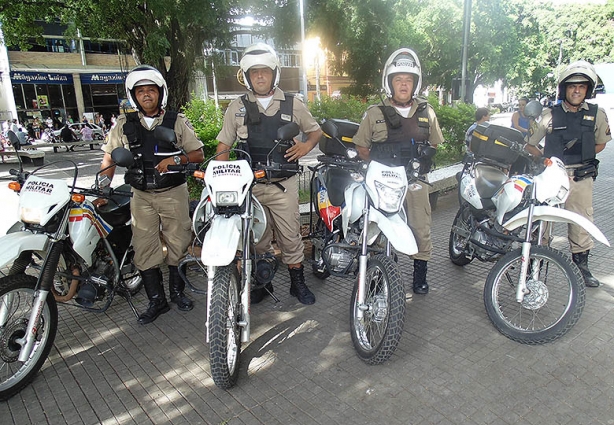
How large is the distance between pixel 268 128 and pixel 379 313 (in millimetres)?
1712

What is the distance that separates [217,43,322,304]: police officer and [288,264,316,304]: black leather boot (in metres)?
0.25

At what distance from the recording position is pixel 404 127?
391cm

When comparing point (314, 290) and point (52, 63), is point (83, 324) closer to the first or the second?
point (314, 290)

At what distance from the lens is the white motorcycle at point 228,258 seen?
270 centimetres

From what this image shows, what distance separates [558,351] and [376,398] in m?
1.37

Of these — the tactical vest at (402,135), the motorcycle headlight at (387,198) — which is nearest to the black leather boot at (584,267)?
the tactical vest at (402,135)

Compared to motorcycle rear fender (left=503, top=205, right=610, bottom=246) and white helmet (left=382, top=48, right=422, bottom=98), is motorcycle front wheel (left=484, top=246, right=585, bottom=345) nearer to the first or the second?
motorcycle rear fender (left=503, top=205, right=610, bottom=246)

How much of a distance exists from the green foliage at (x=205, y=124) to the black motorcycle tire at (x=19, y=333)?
3025 millimetres

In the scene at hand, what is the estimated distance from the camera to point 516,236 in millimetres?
3758

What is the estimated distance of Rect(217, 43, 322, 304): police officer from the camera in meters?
3.71

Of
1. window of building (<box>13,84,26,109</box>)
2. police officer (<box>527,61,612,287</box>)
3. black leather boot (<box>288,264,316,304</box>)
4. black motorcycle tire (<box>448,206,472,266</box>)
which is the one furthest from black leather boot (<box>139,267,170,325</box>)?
window of building (<box>13,84,26,109</box>)

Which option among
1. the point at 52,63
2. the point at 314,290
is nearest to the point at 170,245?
the point at 314,290

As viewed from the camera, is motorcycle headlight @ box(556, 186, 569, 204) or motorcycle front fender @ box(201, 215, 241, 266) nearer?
motorcycle front fender @ box(201, 215, 241, 266)

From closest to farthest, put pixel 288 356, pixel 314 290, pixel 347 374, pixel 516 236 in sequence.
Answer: pixel 347 374
pixel 288 356
pixel 516 236
pixel 314 290
